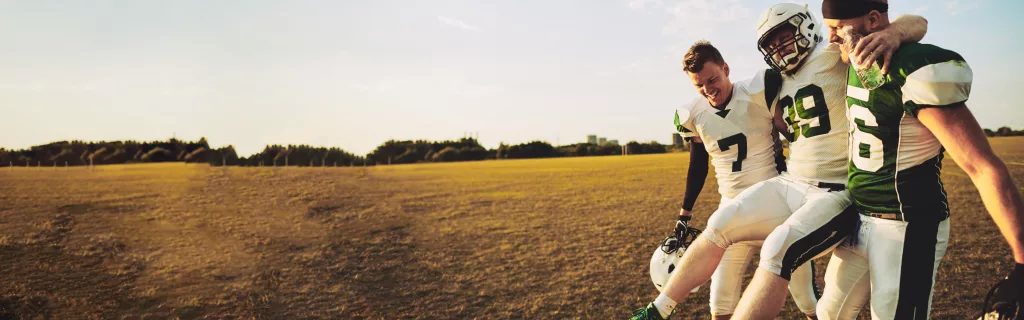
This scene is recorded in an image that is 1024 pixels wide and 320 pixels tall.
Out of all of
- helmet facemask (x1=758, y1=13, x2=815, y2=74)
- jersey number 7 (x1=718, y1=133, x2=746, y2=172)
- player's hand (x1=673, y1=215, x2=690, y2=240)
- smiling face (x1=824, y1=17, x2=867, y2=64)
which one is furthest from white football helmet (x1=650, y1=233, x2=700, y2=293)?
smiling face (x1=824, y1=17, x2=867, y2=64)

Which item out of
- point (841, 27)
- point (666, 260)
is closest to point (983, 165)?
point (841, 27)

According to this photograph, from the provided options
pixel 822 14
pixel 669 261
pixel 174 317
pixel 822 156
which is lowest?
pixel 174 317

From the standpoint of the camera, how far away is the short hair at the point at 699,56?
3879 mm

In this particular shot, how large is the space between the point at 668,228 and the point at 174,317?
9656 mm

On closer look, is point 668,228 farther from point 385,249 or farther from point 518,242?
point 385,249

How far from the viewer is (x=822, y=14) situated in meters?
3.12

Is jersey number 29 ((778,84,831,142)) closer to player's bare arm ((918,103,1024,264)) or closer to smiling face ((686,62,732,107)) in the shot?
smiling face ((686,62,732,107))

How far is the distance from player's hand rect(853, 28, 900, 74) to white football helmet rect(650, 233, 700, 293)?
6.65ft

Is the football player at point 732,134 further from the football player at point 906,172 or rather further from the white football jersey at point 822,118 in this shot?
the football player at point 906,172

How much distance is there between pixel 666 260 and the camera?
14.4ft

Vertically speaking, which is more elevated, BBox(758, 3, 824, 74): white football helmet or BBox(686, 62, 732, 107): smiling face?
BBox(758, 3, 824, 74): white football helmet

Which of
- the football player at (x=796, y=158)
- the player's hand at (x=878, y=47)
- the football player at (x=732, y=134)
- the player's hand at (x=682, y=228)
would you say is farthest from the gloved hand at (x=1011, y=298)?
the player's hand at (x=682, y=228)

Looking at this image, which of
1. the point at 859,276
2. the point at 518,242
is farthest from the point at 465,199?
the point at 859,276

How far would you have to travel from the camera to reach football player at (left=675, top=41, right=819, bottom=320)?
395 centimetres
